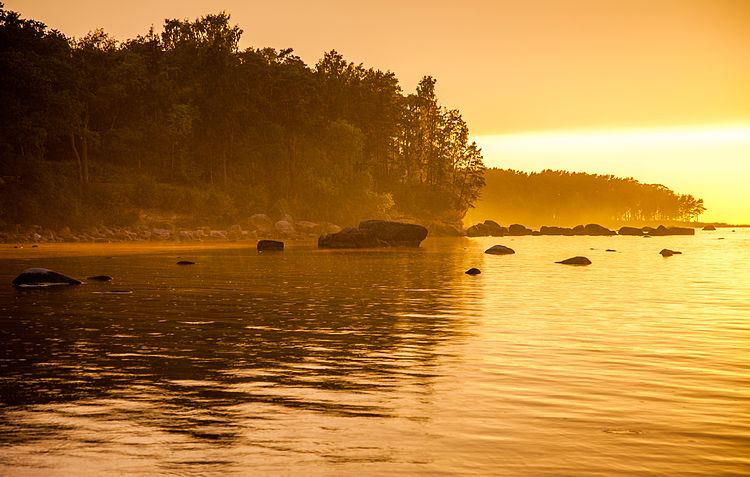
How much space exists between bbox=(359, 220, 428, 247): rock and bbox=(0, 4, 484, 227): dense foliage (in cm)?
3122

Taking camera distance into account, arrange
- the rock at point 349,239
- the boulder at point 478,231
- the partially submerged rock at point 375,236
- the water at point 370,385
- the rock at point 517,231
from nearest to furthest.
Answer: the water at point 370,385 < the rock at point 349,239 < the partially submerged rock at point 375,236 < the boulder at point 478,231 < the rock at point 517,231

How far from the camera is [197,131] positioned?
114m

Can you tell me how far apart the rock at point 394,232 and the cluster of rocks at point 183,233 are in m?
25.0

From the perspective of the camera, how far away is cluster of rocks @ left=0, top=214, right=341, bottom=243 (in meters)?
81.9

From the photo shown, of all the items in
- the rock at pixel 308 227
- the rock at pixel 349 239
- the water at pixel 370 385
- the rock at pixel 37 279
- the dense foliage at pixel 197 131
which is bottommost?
the water at pixel 370 385

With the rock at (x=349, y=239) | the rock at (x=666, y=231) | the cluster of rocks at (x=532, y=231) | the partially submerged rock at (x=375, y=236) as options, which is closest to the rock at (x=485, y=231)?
the cluster of rocks at (x=532, y=231)

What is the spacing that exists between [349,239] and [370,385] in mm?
63462

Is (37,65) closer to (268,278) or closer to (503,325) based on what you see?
(268,278)

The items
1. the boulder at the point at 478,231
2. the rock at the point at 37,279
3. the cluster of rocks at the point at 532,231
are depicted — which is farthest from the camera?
the cluster of rocks at the point at 532,231

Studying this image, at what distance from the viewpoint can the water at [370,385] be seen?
Result: 27.1ft

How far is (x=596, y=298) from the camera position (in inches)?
1099

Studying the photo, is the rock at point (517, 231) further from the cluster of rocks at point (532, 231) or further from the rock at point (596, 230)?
the rock at point (596, 230)

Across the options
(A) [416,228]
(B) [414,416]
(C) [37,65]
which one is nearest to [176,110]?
(C) [37,65]

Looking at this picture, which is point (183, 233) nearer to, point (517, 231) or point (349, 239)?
point (349, 239)
